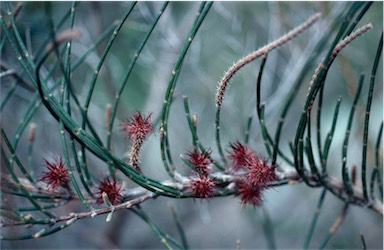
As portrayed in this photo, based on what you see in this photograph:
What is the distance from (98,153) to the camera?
0.45 meters

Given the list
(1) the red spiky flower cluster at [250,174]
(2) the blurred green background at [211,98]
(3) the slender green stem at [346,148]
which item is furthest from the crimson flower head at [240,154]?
(2) the blurred green background at [211,98]

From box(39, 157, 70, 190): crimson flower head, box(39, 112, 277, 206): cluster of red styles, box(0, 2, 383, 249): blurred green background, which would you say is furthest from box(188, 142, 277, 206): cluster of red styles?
box(0, 2, 383, 249): blurred green background

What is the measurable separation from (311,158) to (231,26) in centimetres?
89

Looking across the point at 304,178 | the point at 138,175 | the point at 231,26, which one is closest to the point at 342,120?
the point at 231,26

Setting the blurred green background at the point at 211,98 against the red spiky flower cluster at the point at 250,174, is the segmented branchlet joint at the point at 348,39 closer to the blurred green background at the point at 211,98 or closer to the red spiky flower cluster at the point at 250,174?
the red spiky flower cluster at the point at 250,174

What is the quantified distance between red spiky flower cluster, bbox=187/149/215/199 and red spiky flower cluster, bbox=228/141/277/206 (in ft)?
0.11

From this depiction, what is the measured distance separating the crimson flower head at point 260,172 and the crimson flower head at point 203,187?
0.04 meters

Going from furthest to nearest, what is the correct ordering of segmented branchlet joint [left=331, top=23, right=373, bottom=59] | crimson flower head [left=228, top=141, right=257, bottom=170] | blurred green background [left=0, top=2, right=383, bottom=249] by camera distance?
blurred green background [left=0, top=2, right=383, bottom=249] < crimson flower head [left=228, top=141, right=257, bottom=170] < segmented branchlet joint [left=331, top=23, right=373, bottom=59]

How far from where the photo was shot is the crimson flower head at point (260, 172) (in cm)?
48

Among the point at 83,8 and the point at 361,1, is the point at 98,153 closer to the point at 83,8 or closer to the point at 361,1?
the point at 361,1

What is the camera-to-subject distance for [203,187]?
1.59 ft

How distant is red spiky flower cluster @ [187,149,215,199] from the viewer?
19.1 inches

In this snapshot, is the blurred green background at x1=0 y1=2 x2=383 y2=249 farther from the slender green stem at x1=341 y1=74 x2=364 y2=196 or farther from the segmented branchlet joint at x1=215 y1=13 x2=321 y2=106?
the segmented branchlet joint at x1=215 y1=13 x2=321 y2=106

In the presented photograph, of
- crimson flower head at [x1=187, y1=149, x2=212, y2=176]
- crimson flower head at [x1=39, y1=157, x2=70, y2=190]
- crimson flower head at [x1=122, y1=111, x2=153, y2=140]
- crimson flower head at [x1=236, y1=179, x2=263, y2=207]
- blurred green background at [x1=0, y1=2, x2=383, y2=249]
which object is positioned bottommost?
crimson flower head at [x1=236, y1=179, x2=263, y2=207]
